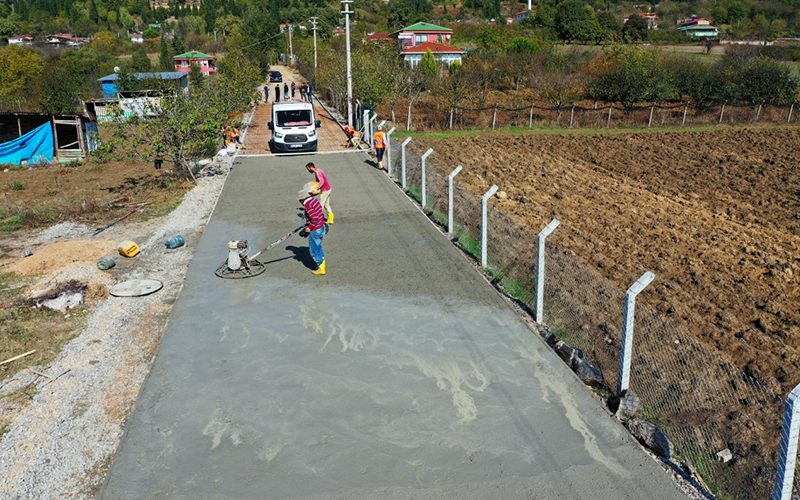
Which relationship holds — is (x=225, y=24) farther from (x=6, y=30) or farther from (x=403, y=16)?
(x=6, y=30)

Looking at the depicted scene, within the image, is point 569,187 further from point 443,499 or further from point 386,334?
point 443,499

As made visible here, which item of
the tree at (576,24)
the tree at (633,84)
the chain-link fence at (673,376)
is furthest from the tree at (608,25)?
the chain-link fence at (673,376)

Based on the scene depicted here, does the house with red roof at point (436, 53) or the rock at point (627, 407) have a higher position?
the house with red roof at point (436, 53)

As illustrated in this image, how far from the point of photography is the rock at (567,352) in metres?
8.34

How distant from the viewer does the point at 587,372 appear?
7977 mm

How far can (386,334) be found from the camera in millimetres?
9094

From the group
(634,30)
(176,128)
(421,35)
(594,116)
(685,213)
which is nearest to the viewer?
(685,213)

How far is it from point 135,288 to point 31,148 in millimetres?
20389

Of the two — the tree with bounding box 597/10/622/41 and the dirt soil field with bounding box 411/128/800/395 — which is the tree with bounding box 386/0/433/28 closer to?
the tree with bounding box 597/10/622/41

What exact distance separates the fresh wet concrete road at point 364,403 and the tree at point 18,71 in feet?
197

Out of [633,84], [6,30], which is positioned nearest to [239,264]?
[633,84]

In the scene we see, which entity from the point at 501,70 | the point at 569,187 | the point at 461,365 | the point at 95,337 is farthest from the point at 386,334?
the point at 501,70

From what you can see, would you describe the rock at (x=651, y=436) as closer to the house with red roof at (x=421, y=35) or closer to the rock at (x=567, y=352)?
the rock at (x=567, y=352)

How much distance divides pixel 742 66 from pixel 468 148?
25.5 metres
